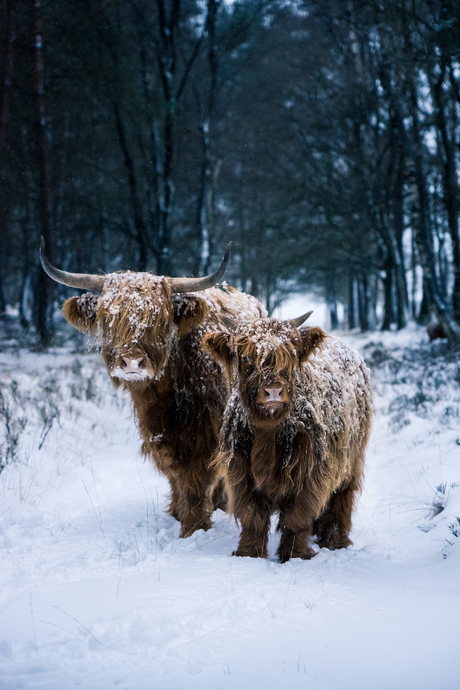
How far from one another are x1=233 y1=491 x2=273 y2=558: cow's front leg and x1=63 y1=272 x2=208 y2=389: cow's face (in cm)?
96

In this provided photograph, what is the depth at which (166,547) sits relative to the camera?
3.16m

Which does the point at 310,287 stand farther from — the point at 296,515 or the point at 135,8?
the point at 296,515

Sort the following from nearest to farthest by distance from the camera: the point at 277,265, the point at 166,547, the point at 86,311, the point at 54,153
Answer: the point at 166,547, the point at 86,311, the point at 54,153, the point at 277,265

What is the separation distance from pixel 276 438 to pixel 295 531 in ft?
1.87

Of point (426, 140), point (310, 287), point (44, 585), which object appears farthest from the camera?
point (310, 287)

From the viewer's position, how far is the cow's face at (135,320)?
10.3 ft

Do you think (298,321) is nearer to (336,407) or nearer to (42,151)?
(336,407)

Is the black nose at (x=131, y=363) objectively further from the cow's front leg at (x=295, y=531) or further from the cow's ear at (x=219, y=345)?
the cow's front leg at (x=295, y=531)

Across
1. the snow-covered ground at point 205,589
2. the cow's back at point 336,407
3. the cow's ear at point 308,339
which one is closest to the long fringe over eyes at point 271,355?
the cow's ear at point 308,339

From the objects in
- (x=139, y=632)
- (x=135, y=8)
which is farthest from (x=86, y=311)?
(x=135, y=8)

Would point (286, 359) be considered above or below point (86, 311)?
below

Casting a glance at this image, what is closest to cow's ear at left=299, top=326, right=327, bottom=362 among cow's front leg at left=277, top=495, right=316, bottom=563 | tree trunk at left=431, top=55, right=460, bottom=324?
cow's front leg at left=277, top=495, right=316, bottom=563

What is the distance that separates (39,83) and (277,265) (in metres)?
9.25

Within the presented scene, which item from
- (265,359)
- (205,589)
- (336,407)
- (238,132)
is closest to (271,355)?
(265,359)
